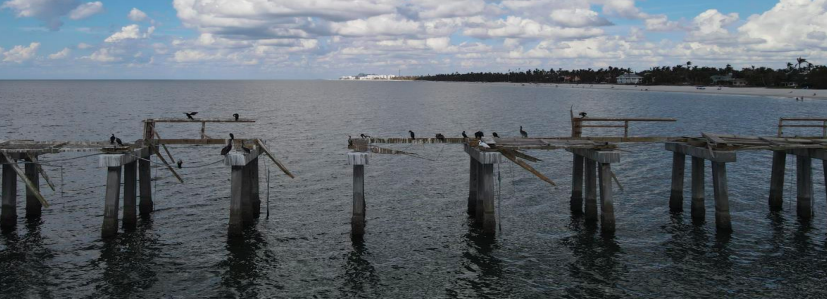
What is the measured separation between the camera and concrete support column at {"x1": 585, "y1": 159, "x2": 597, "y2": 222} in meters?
26.3

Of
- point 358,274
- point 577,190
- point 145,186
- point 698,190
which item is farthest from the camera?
point 577,190

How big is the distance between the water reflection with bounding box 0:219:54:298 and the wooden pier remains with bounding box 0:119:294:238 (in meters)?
1.56

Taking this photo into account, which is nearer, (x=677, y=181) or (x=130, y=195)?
(x=130, y=195)

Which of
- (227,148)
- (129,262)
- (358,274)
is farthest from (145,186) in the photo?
(358,274)

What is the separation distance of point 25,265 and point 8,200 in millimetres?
5061

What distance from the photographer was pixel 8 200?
25.1 m

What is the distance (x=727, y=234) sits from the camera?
83.5ft

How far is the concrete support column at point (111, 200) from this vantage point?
2298 centimetres

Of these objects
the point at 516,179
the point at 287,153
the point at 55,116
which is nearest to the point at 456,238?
the point at 516,179

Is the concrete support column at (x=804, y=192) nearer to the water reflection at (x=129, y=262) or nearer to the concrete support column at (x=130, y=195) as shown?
the water reflection at (x=129, y=262)

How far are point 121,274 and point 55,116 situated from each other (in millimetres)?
88231

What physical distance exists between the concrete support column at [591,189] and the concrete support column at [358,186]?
9.82 metres

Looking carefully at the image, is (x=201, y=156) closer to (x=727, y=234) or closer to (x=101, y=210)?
(x=101, y=210)

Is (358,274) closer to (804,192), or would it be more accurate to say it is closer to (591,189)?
(591,189)
